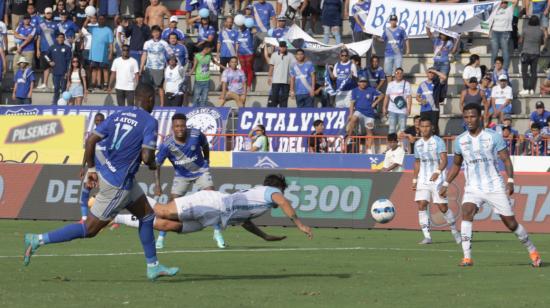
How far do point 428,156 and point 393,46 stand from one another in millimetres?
12023

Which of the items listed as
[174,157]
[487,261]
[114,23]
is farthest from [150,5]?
[487,261]

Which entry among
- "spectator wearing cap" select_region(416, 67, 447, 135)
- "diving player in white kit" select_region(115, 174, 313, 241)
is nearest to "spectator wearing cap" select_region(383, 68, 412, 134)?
"spectator wearing cap" select_region(416, 67, 447, 135)

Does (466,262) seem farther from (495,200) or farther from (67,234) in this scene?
(67,234)

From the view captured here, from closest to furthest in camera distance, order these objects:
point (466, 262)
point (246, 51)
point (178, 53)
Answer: point (466, 262), point (178, 53), point (246, 51)

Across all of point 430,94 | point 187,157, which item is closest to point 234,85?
point 430,94

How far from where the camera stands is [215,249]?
2073cm

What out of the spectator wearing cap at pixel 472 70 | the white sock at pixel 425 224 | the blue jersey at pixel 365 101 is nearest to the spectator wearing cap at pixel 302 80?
the blue jersey at pixel 365 101

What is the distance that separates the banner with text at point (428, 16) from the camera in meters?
35.2

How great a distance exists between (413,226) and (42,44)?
1570 cm

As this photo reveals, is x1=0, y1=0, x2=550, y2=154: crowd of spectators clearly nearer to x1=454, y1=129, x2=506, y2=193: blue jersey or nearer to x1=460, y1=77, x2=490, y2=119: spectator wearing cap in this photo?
x1=460, y1=77, x2=490, y2=119: spectator wearing cap

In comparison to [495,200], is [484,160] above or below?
above

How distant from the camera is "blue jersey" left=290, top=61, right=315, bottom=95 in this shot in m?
34.8

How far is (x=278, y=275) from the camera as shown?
16.1 metres

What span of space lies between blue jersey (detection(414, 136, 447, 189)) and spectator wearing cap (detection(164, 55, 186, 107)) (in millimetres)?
13363
